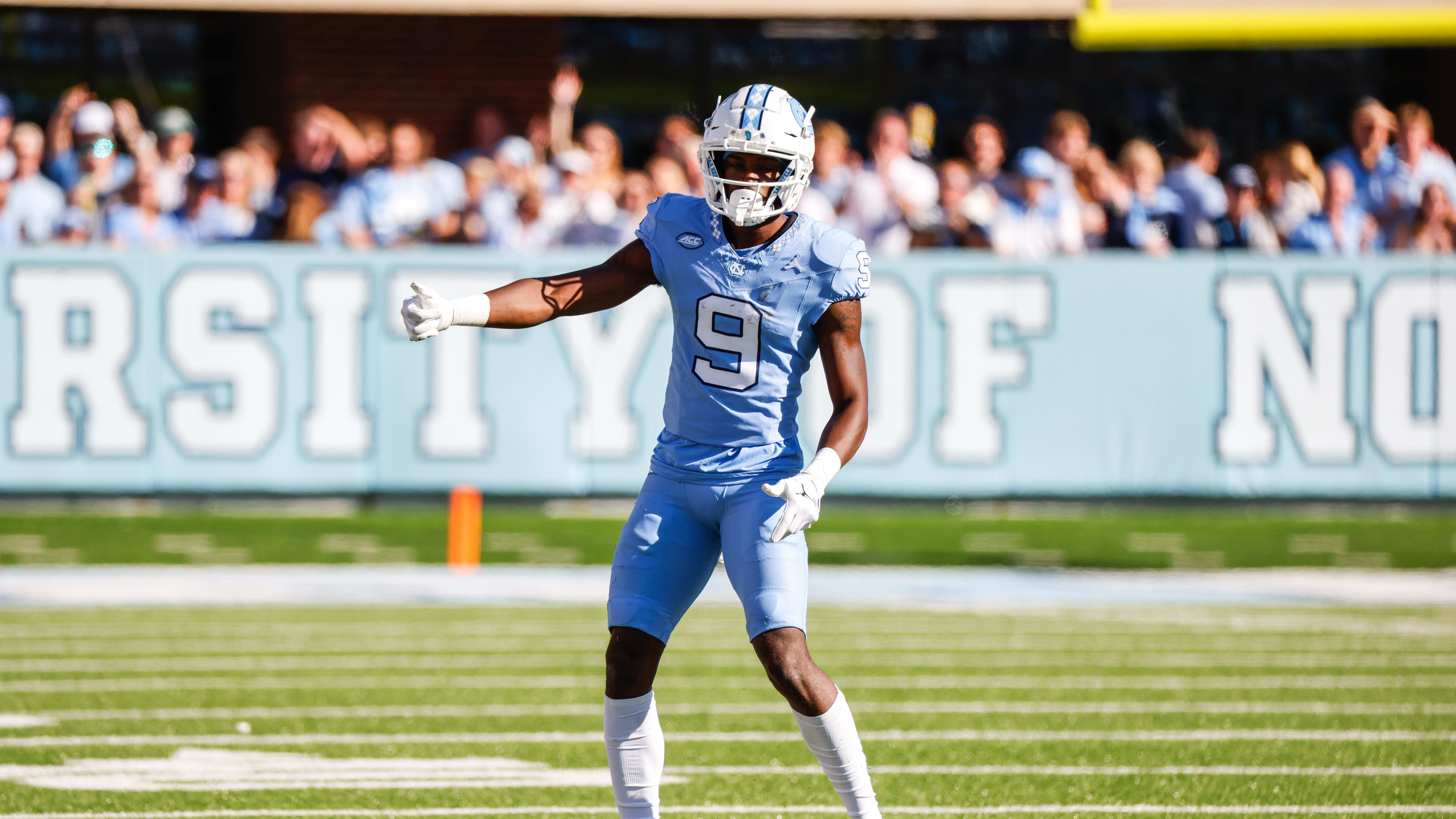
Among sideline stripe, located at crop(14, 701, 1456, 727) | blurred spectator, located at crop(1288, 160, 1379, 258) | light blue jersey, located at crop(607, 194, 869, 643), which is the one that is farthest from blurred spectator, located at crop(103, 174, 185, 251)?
light blue jersey, located at crop(607, 194, 869, 643)

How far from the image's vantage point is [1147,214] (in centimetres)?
1370

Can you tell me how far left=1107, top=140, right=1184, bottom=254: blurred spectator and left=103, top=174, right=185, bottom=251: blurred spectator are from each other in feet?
20.4

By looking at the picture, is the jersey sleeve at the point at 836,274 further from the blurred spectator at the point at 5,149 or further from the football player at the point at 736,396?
the blurred spectator at the point at 5,149

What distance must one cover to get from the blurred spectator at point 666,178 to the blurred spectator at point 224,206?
261 cm

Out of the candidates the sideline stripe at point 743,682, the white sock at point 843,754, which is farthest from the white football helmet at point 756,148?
the sideline stripe at point 743,682

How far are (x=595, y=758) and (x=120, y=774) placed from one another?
4.67ft

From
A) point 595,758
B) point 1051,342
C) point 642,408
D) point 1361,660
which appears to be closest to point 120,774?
point 595,758

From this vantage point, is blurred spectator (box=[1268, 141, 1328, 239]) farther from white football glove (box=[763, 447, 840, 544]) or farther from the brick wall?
white football glove (box=[763, 447, 840, 544])

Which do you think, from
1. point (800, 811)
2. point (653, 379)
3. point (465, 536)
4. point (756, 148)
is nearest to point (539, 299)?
point (756, 148)

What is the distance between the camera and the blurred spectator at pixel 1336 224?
13477 mm

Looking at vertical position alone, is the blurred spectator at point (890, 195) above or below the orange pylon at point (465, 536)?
above

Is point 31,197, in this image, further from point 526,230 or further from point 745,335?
point 745,335

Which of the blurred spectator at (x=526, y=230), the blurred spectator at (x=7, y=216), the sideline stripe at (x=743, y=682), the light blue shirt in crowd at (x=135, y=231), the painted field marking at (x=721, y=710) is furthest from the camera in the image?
the blurred spectator at (x=526, y=230)

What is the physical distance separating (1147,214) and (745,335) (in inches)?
368
